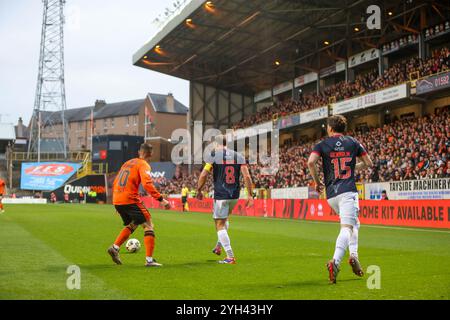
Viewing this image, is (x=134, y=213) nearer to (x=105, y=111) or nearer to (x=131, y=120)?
(x=131, y=120)

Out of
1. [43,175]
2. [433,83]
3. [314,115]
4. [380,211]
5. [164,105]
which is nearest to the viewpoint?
[380,211]

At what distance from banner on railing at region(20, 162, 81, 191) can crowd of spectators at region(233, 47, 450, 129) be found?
29577 millimetres

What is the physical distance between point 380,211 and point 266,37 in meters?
27.3

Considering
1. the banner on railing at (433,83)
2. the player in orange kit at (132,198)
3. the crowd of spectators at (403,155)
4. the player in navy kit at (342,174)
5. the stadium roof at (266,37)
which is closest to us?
the player in navy kit at (342,174)

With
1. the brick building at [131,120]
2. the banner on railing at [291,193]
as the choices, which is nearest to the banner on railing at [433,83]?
the banner on railing at [291,193]

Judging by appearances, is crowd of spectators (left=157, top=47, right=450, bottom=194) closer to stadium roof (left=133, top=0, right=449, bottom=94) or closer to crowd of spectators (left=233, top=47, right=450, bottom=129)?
crowd of spectators (left=233, top=47, right=450, bottom=129)

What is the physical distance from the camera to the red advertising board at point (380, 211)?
2162cm

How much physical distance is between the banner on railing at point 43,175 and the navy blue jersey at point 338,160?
68.6 m

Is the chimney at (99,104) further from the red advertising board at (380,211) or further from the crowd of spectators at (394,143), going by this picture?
the red advertising board at (380,211)

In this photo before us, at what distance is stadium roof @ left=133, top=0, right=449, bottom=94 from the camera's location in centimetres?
4056

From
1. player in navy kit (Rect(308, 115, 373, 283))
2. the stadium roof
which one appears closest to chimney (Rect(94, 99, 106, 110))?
the stadium roof

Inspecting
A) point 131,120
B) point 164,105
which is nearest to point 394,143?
point 164,105

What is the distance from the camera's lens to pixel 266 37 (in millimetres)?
48406

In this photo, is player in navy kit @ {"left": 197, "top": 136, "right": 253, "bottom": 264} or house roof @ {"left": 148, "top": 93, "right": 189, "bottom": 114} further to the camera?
house roof @ {"left": 148, "top": 93, "right": 189, "bottom": 114}
